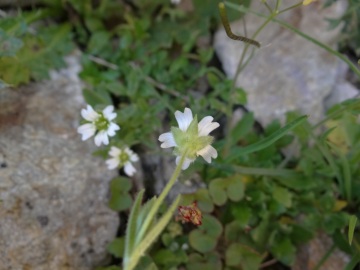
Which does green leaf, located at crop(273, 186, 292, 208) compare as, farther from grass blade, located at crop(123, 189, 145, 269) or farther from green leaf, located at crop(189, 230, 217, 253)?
grass blade, located at crop(123, 189, 145, 269)

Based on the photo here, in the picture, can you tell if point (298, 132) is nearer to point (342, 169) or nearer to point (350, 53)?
point (342, 169)

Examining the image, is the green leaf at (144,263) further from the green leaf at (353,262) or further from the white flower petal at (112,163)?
the green leaf at (353,262)

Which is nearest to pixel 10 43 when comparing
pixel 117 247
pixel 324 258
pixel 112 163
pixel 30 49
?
pixel 30 49

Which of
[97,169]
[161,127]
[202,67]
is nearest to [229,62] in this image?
[202,67]

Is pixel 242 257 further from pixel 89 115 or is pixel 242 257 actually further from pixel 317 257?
pixel 89 115

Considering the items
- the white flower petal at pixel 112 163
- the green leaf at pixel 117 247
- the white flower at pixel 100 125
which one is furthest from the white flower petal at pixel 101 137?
the green leaf at pixel 117 247

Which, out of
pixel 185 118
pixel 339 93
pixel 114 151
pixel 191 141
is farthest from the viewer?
pixel 339 93

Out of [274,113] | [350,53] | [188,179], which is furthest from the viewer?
[350,53]
